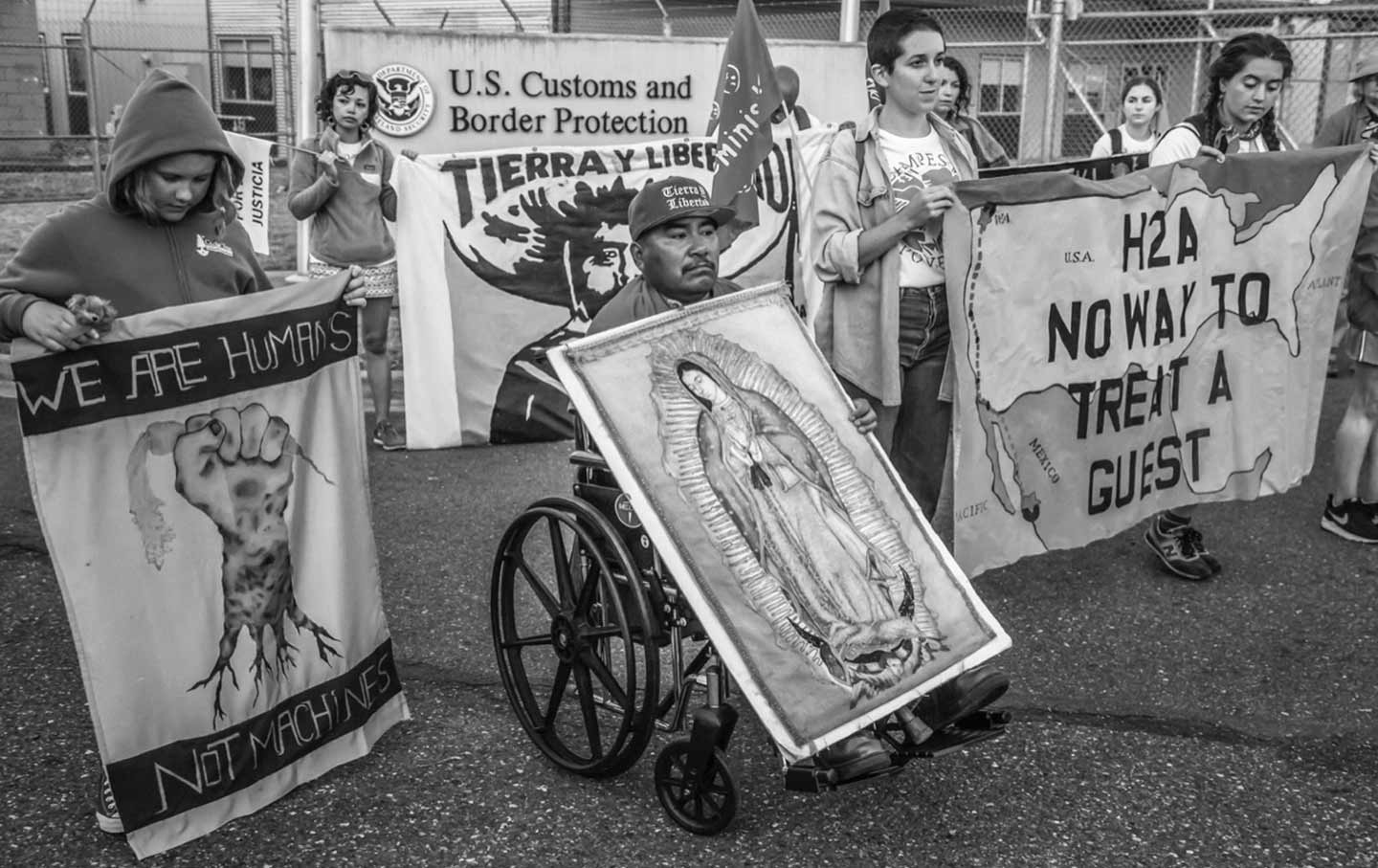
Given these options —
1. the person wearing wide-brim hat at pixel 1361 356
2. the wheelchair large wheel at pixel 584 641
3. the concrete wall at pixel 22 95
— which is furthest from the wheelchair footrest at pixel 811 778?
the concrete wall at pixel 22 95

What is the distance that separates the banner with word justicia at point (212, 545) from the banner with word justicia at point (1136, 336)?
72.6 inches

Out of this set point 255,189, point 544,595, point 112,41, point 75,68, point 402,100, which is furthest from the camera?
point 112,41

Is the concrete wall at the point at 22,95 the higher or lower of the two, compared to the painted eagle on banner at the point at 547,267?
higher

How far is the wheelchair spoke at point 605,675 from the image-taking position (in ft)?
10.8

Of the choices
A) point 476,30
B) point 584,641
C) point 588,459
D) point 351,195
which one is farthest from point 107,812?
point 476,30

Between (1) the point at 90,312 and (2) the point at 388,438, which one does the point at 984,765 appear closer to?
(1) the point at 90,312

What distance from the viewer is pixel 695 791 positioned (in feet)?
10.4

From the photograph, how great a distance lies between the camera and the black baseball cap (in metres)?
3.33

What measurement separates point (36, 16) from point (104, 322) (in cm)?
1768

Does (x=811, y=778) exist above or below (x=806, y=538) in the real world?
below

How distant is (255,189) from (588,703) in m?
4.19

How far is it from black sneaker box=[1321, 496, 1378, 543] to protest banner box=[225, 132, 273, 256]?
484cm

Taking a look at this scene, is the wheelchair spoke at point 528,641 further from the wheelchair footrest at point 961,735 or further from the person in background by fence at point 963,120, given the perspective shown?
the person in background by fence at point 963,120

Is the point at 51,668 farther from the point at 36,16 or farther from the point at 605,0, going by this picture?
the point at 36,16
